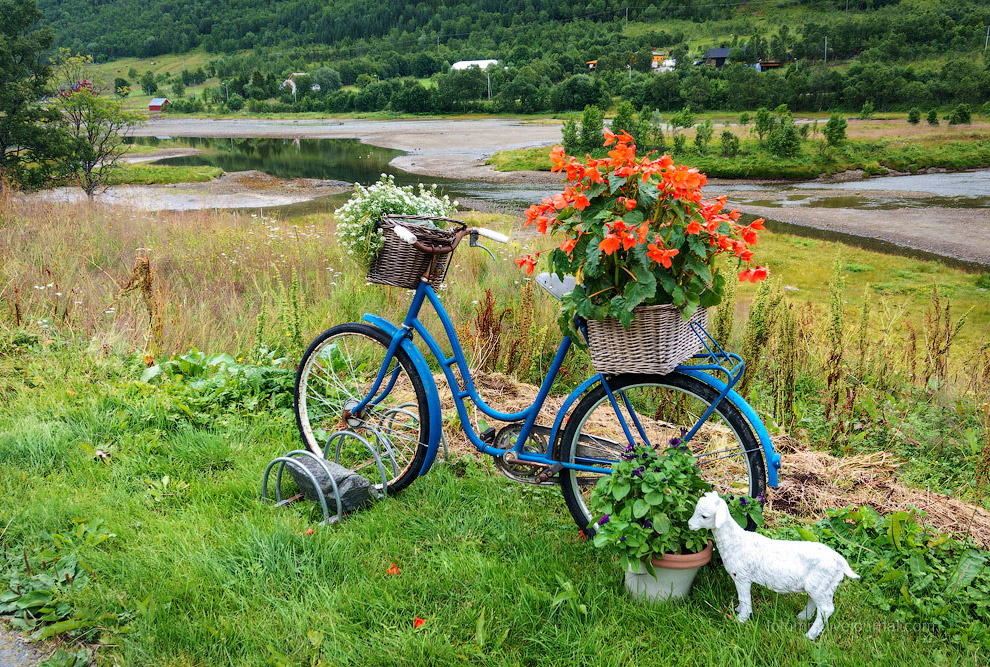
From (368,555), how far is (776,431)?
261 centimetres

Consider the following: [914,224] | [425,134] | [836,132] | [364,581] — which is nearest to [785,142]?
[836,132]

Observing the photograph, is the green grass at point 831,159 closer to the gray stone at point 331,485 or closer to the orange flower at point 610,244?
the gray stone at point 331,485

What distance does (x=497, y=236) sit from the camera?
11.2 ft

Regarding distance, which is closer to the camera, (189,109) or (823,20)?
(189,109)

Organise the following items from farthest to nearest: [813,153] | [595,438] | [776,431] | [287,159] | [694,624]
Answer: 1. [287,159]
2. [813,153]
3. [776,431]
4. [595,438]
5. [694,624]

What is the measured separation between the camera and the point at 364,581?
9.51 feet

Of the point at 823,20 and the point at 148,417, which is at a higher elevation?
the point at 823,20

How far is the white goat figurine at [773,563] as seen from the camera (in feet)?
8.04

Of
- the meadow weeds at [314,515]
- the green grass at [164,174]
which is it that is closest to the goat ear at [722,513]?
the meadow weeds at [314,515]

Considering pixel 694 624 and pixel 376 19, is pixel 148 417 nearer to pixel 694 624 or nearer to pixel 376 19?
pixel 694 624

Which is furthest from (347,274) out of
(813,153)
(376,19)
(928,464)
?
(376,19)

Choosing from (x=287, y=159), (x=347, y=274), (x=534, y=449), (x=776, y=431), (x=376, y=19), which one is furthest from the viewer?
(x=376, y=19)

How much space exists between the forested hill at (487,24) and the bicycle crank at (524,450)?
84311mm


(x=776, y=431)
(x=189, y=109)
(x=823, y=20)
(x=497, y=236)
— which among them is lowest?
(x=776, y=431)
